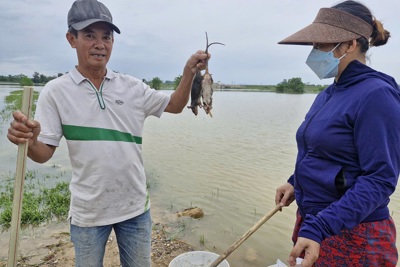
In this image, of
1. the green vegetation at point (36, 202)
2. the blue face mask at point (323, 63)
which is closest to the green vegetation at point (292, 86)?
the green vegetation at point (36, 202)

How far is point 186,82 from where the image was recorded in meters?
2.76

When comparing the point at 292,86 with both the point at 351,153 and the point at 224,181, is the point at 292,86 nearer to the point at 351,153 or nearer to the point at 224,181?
the point at 224,181

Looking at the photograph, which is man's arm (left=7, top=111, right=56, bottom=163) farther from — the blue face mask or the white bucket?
the white bucket

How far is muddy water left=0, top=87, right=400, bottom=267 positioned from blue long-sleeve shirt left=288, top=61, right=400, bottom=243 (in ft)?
10.2

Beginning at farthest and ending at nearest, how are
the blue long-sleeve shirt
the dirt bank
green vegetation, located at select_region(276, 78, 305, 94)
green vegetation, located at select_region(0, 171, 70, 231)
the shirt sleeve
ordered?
1. green vegetation, located at select_region(276, 78, 305, 94)
2. green vegetation, located at select_region(0, 171, 70, 231)
3. the dirt bank
4. the shirt sleeve
5. the blue long-sleeve shirt

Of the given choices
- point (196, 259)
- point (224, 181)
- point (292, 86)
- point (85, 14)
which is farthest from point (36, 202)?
point (292, 86)

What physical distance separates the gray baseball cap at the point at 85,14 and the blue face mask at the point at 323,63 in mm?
1603

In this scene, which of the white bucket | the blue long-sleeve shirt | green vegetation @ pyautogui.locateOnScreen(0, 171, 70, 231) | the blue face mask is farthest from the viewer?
green vegetation @ pyautogui.locateOnScreen(0, 171, 70, 231)

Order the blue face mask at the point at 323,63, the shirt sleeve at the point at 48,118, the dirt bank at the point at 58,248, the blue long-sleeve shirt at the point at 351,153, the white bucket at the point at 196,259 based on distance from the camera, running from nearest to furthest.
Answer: the blue long-sleeve shirt at the point at 351,153, the blue face mask at the point at 323,63, the shirt sleeve at the point at 48,118, the white bucket at the point at 196,259, the dirt bank at the point at 58,248

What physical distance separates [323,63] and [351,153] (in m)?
0.69

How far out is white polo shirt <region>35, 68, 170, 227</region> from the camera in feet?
7.54

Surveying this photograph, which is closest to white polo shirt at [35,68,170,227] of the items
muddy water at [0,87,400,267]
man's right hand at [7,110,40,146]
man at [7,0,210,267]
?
man at [7,0,210,267]

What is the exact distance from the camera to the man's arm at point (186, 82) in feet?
8.41

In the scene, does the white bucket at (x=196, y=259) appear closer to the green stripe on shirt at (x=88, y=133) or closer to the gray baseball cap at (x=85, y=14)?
the green stripe on shirt at (x=88, y=133)
